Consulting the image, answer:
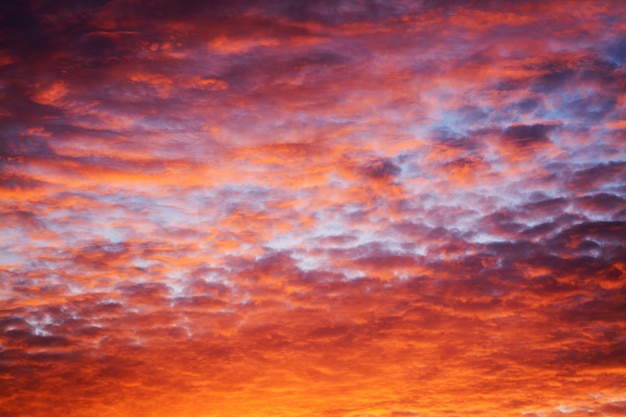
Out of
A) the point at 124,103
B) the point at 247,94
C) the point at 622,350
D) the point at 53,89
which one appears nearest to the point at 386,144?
the point at 247,94

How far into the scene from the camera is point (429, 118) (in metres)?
13.8

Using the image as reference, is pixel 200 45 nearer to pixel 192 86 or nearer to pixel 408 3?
pixel 192 86

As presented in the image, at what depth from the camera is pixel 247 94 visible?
42.4ft

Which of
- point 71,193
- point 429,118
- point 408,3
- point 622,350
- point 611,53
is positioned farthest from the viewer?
point 622,350

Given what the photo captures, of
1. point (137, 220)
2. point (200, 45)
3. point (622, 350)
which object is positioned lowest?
point (622, 350)

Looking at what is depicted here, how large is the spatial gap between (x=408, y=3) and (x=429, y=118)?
3.13 m

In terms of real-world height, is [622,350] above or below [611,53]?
below

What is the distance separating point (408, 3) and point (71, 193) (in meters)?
8.83

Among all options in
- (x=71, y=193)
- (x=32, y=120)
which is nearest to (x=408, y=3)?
(x=32, y=120)

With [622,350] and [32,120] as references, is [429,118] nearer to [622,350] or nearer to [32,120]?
[32,120]

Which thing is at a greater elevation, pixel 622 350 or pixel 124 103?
pixel 124 103

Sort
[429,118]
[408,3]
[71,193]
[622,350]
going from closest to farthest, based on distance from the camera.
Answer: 1. [408,3]
2. [429,118]
3. [71,193]
4. [622,350]

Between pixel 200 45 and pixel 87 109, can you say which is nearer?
pixel 200 45

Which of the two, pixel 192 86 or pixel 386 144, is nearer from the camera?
pixel 192 86
